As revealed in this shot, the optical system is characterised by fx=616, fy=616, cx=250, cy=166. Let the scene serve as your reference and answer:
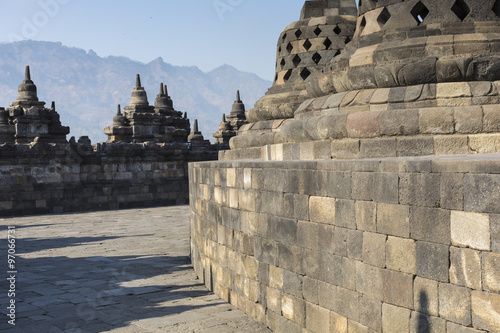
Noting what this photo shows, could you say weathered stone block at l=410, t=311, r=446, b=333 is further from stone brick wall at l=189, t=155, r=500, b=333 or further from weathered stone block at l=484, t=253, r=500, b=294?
weathered stone block at l=484, t=253, r=500, b=294

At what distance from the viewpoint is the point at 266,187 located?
6.66 metres

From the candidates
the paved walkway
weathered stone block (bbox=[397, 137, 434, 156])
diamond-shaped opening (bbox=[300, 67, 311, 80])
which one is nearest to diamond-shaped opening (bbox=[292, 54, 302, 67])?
diamond-shaped opening (bbox=[300, 67, 311, 80])

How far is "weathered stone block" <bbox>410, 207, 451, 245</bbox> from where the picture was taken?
4.02 m

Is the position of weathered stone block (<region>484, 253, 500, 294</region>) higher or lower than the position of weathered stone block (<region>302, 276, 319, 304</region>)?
higher

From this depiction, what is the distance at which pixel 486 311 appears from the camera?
12.2 ft

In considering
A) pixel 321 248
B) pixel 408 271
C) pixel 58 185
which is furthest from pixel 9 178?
pixel 408 271

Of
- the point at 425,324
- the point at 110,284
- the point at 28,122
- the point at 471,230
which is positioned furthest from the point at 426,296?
the point at 28,122

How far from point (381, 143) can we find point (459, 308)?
2.17 m

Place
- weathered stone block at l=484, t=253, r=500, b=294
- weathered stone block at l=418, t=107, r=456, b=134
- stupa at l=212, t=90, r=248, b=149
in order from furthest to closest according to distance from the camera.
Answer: stupa at l=212, t=90, r=248, b=149 < weathered stone block at l=418, t=107, r=456, b=134 < weathered stone block at l=484, t=253, r=500, b=294

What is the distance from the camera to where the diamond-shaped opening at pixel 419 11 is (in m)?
6.82

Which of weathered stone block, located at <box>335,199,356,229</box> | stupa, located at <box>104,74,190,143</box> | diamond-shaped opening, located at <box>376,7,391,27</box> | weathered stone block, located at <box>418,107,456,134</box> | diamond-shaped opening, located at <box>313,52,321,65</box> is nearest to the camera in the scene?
weathered stone block, located at <box>335,199,356,229</box>

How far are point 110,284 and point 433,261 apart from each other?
18.9 feet

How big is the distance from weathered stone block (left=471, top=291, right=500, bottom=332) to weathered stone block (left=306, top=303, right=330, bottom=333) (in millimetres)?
1825

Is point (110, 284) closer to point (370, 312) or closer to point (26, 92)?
point (370, 312)
